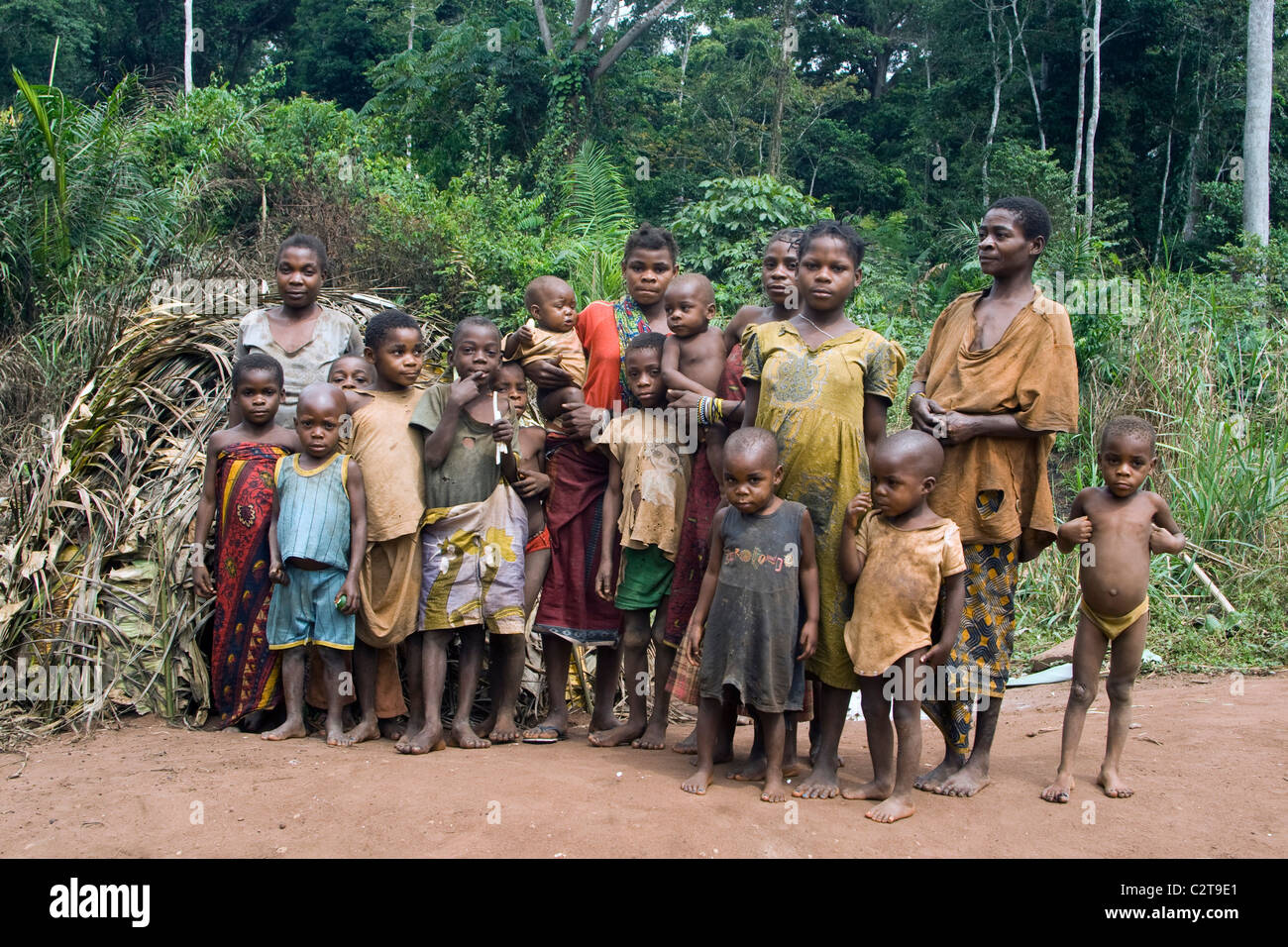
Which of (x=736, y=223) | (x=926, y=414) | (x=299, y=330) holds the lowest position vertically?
(x=926, y=414)

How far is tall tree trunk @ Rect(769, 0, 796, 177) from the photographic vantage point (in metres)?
18.5

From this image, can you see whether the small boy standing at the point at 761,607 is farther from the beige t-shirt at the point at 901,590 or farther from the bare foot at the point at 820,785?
the beige t-shirt at the point at 901,590

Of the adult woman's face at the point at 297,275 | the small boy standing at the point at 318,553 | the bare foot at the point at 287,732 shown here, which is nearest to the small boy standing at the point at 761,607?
the small boy standing at the point at 318,553

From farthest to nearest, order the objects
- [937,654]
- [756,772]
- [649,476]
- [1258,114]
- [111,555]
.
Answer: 1. [1258,114]
2. [111,555]
3. [649,476]
4. [756,772]
5. [937,654]

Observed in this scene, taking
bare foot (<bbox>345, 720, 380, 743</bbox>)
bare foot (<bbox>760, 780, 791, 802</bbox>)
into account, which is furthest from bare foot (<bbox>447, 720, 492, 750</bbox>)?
bare foot (<bbox>760, 780, 791, 802</bbox>)

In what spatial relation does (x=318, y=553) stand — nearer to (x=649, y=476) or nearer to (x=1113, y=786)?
(x=649, y=476)

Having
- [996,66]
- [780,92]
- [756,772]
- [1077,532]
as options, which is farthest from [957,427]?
[996,66]

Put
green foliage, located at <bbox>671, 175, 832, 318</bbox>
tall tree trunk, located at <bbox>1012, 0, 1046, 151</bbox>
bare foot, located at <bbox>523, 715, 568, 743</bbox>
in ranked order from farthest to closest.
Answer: tall tree trunk, located at <bbox>1012, 0, 1046, 151</bbox> < green foliage, located at <bbox>671, 175, 832, 318</bbox> < bare foot, located at <bbox>523, 715, 568, 743</bbox>

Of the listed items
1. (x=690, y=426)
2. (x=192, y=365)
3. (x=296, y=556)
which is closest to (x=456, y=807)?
(x=296, y=556)

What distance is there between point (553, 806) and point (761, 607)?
2.92ft

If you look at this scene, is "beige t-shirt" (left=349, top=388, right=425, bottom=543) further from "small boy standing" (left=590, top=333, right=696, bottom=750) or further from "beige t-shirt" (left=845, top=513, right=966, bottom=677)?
"beige t-shirt" (left=845, top=513, right=966, bottom=677)

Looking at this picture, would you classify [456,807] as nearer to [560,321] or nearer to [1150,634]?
[560,321]

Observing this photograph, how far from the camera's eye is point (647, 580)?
418cm

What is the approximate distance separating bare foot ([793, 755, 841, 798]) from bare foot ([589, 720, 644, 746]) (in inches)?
34.9
